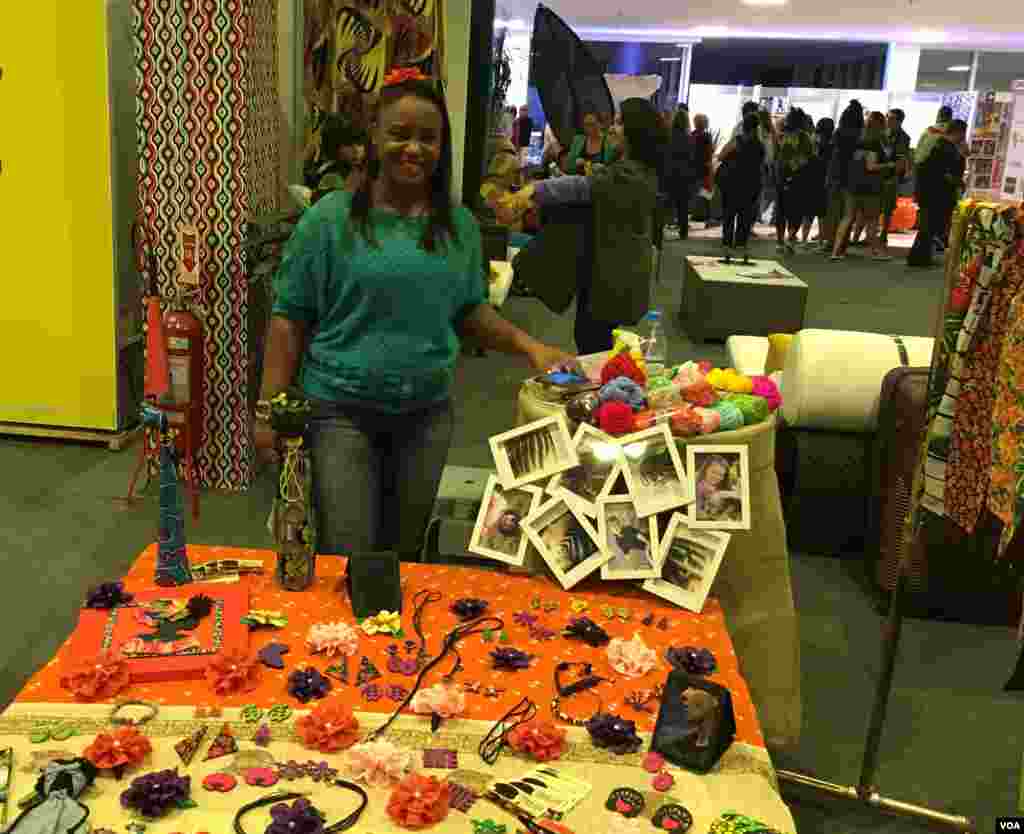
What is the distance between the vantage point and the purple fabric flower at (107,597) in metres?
1.55

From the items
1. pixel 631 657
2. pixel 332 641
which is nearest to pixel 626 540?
→ pixel 631 657

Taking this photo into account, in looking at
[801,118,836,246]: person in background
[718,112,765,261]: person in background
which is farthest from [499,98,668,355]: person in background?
[801,118,836,246]: person in background

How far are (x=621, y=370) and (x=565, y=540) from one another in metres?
0.46

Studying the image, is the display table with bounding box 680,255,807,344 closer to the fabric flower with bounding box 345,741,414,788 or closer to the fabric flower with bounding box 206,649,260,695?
the fabric flower with bounding box 206,649,260,695

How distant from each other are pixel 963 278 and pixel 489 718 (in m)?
1.17

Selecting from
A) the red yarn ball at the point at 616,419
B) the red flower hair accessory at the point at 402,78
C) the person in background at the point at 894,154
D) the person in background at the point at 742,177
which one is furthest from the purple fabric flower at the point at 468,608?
the person in background at the point at 894,154

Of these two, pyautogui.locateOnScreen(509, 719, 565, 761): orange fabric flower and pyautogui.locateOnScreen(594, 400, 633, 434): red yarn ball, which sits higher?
pyautogui.locateOnScreen(594, 400, 633, 434): red yarn ball

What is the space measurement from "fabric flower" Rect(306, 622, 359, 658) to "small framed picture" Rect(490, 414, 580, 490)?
458 mm

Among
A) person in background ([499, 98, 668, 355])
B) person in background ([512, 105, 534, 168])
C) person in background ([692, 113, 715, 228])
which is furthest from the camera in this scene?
person in background ([692, 113, 715, 228])

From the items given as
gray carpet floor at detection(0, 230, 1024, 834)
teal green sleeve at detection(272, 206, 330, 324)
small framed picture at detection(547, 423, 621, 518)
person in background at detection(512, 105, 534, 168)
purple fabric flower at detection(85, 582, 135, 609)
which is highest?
person in background at detection(512, 105, 534, 168)

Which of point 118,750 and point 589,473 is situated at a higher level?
point 589,473

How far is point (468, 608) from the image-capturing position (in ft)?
5.38

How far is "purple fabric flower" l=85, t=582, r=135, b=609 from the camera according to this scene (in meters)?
1.55

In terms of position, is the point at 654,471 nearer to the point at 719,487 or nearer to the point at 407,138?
the point at 719,487
